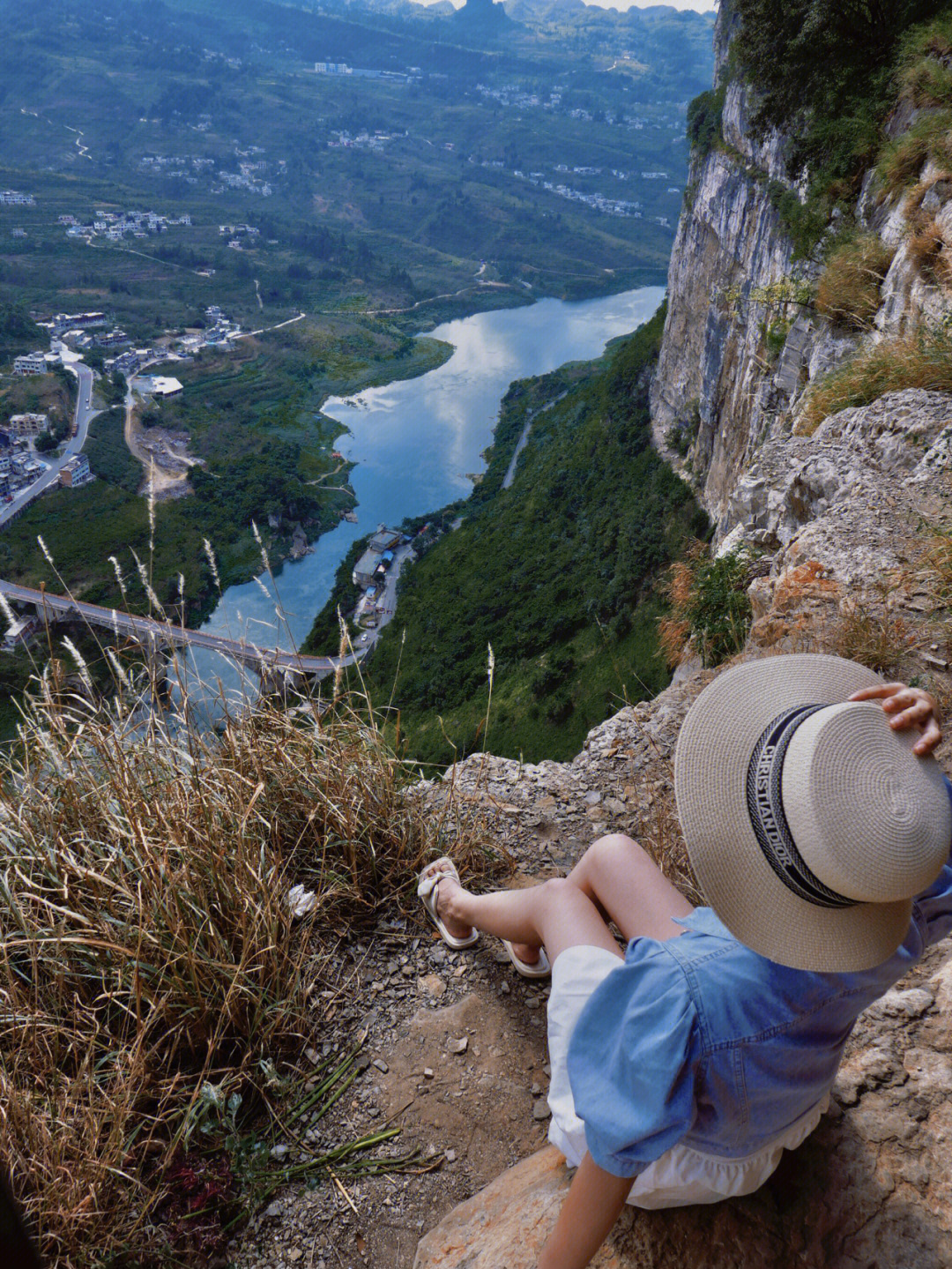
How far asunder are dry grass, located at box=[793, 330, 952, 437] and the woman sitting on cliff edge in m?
3.78

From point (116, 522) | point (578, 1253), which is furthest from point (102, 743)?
point (116, 522)

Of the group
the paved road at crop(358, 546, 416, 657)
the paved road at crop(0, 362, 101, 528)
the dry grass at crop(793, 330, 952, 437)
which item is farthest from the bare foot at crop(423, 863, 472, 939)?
the paved road at crop(0, 362, 101, 528)

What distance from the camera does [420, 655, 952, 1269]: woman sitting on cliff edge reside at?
846mm

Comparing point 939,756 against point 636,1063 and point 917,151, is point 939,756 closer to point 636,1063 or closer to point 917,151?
point 636,1063

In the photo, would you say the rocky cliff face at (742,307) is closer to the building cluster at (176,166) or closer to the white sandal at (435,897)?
the white sandal at (435,897)

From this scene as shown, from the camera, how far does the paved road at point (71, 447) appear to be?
30.0m

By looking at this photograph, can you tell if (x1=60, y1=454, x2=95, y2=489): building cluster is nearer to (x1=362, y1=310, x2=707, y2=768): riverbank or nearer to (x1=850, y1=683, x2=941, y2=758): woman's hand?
(x1=362, y1=310, x2=707, y2=768): riverbank

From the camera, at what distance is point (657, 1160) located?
1.07 meters

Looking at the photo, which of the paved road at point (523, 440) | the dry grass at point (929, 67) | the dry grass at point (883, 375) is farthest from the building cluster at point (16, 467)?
the dry grass at point (883, 375)

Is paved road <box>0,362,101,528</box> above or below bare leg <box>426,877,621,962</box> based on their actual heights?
Result: below

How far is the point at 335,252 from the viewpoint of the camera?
75.4m

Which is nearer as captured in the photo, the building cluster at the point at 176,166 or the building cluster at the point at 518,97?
the building cluster at the point at 176,166

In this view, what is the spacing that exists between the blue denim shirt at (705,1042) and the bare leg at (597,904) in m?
0.32

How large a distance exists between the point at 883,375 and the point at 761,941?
4388 mm
